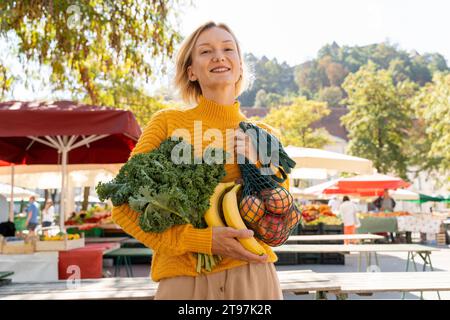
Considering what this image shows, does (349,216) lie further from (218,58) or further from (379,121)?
(379,121)

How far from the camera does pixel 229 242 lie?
1696 mm

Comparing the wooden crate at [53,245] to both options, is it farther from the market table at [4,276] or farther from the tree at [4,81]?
the tree at [4,81]

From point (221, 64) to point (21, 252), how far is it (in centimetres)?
Result: 505

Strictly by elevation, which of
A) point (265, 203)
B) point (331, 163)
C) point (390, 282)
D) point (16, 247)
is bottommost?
point (390, 282)

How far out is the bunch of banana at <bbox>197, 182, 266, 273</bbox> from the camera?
67.6 inches

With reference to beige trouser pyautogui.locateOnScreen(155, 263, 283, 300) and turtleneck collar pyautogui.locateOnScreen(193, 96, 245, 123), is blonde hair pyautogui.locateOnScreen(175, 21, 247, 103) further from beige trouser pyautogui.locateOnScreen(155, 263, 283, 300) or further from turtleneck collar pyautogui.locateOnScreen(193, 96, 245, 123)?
beige trouser pyautogui.locateOnScreen(155, 263, 283, 300)

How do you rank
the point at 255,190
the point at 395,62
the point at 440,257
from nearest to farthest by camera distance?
the point at 255,190, the point at 440,257, the point at 395,62

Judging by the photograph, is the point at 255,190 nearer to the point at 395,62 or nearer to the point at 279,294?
the point at 279,294

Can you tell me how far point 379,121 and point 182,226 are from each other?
34341 millimetres

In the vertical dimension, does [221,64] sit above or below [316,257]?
above

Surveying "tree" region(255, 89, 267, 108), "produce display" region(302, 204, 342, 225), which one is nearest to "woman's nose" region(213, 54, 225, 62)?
"produce display" region(302, 204, 342, 225)

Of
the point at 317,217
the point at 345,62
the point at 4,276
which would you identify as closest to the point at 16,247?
the point at 4,276

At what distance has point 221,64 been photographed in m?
1.97

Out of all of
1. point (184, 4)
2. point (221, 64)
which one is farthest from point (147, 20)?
point (221, 64)
